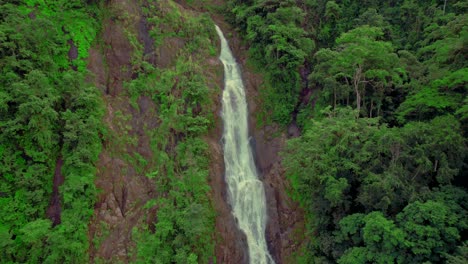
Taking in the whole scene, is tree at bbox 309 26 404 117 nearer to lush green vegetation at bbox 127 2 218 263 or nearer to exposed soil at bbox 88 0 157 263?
lush green vegetation at bbox 127 2 218 263

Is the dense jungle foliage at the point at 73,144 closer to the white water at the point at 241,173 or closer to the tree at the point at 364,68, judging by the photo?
the white water at the point at 241,173

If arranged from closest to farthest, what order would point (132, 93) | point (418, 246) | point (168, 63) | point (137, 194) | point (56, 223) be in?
point (418, 246) < point (56, 223) < point (137, 194) < point (132, 93) < point (168, 63)

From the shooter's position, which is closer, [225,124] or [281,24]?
[225,124]

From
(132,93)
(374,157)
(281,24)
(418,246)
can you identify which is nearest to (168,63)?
(132,93)

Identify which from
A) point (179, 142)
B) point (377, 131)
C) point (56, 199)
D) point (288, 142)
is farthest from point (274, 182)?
point (56, 199)

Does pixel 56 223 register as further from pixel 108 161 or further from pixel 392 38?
pixel 392 38

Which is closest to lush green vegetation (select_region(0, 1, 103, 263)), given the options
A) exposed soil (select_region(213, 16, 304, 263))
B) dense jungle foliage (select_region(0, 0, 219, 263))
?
dense jungle foliage (select_region(0, 0, 219, 263))
